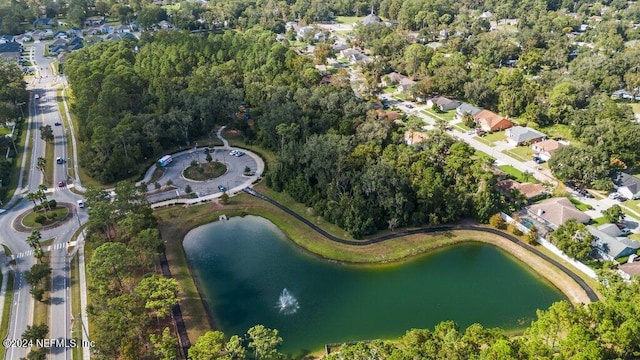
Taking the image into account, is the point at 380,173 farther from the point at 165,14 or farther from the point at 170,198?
the point at 165,14

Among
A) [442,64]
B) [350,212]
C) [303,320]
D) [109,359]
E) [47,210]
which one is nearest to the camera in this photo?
[109,359]

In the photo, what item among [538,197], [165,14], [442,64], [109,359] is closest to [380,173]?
[538,197]

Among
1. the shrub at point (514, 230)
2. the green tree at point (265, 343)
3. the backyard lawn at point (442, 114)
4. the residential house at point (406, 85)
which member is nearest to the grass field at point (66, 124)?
the green tree at point (265, 343)

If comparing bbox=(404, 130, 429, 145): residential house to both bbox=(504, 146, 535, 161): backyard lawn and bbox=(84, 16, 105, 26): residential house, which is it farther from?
bbox=(84, 16, 105, 26): residential house

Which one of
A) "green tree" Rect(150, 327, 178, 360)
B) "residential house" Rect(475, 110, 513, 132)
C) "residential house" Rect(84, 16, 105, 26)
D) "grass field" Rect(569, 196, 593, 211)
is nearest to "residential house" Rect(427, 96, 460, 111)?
"residential house" Rect(475, 110, 513, 132)

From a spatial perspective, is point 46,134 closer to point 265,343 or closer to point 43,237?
point 43,237

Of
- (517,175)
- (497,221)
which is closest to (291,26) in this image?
(517,175)
